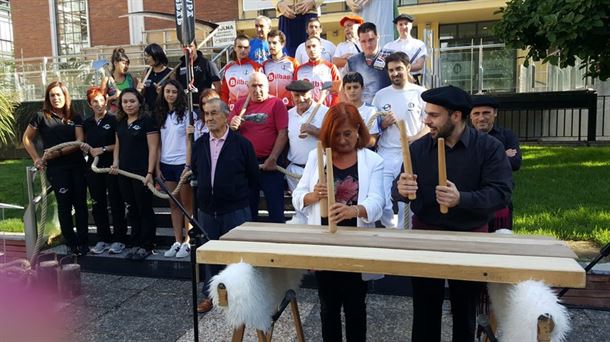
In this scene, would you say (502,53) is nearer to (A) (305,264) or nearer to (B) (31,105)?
(A) (305,264)

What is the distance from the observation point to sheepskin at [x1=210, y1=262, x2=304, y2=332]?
2648 millimetres

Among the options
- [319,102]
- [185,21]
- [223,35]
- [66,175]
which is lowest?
[66,175]

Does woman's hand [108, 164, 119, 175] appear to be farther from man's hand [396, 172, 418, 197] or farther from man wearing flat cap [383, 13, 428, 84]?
man's hand [396, 172, 418, 197]

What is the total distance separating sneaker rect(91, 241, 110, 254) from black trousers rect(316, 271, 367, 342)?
11.6 feet

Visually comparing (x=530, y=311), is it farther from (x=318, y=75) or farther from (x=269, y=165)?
(x=318, y=75)

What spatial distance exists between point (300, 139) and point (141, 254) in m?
2.08

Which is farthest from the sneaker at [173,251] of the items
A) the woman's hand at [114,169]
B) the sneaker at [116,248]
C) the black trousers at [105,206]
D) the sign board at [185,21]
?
the sign board at [185,21]

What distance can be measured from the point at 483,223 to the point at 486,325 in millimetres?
634

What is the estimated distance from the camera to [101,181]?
5.78 meters

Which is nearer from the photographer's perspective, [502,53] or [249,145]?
[249,145]

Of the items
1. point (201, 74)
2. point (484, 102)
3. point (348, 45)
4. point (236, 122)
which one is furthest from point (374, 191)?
point (348, 45)

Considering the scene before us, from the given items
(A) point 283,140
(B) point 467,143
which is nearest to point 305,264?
(B) point 467,143

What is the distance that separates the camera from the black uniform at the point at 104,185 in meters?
5.62

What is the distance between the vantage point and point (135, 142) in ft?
17.5
